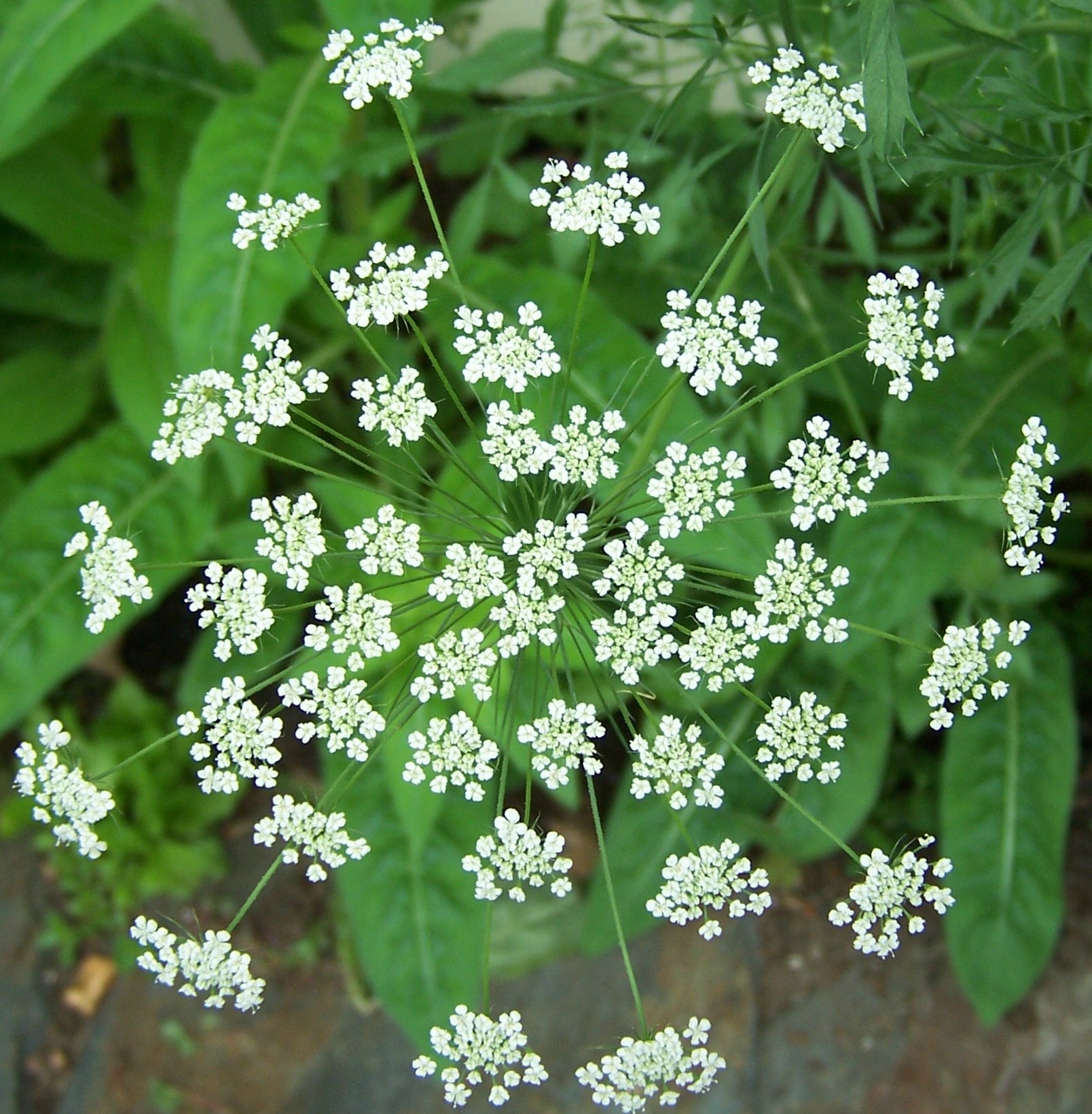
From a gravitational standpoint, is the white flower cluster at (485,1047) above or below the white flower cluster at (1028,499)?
below

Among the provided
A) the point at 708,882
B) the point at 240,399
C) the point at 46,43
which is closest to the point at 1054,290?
the point at 708,882

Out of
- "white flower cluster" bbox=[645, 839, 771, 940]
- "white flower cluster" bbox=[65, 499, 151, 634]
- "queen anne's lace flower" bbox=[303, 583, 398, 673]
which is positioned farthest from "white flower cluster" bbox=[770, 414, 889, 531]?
"white flower cluster" bbox=[65, 499, 151, 634]

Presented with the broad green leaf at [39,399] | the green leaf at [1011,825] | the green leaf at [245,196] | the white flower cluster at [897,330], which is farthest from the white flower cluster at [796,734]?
the broad green leaf at [39,399]

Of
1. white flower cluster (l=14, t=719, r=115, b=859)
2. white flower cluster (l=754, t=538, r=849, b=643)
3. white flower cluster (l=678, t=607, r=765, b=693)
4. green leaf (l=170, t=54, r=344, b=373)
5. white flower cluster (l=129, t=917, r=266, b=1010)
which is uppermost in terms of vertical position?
green leaf (l=170, t=54, r=344, b=373)

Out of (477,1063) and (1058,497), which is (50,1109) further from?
(1058,497)

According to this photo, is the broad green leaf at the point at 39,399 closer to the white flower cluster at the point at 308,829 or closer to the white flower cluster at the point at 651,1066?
the white flower cluster at the point at 308,829

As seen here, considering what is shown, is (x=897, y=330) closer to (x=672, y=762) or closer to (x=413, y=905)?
(x=672, y=762)

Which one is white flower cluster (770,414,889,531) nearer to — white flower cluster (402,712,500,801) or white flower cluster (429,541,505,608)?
white flower cluster (429,541,505,608)
